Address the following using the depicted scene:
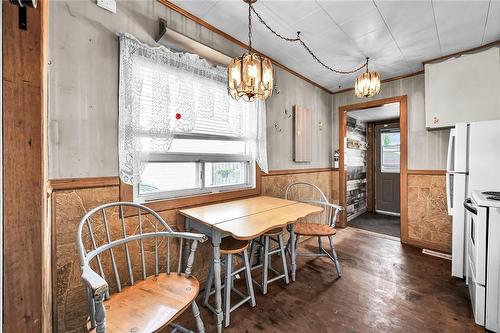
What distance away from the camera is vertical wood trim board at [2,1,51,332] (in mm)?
560

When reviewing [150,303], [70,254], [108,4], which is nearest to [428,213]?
[150,303]

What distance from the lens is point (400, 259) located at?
8.63ft

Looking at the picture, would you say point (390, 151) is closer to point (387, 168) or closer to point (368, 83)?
point (387, 168)

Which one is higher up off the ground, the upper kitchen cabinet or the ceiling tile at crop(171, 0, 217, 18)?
the ceiling tile at crop(171, 0, 217, 18)

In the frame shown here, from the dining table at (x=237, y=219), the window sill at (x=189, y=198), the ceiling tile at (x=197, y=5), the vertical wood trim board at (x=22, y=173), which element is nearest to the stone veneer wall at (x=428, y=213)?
the dining table at (x=237, y=219)

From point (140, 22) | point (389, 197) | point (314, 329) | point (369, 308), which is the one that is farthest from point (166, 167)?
point (389, 197)

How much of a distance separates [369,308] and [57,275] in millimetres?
2209

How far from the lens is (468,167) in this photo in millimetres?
2053

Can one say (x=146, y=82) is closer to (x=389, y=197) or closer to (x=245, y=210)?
(x=245, y=210)

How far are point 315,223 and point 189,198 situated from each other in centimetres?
164

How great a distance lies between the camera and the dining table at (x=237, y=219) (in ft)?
4.68

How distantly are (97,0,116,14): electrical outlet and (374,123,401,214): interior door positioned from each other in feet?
17.1

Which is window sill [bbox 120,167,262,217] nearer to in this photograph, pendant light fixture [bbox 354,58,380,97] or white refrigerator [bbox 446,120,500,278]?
pendant light fixture [bbox 354,58,380,97]

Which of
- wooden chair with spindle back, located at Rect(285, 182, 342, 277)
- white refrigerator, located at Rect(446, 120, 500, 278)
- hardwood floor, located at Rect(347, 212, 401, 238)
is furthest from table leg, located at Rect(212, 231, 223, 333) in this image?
hardwood floor, located at Rect(347, 212, 401, 238)
